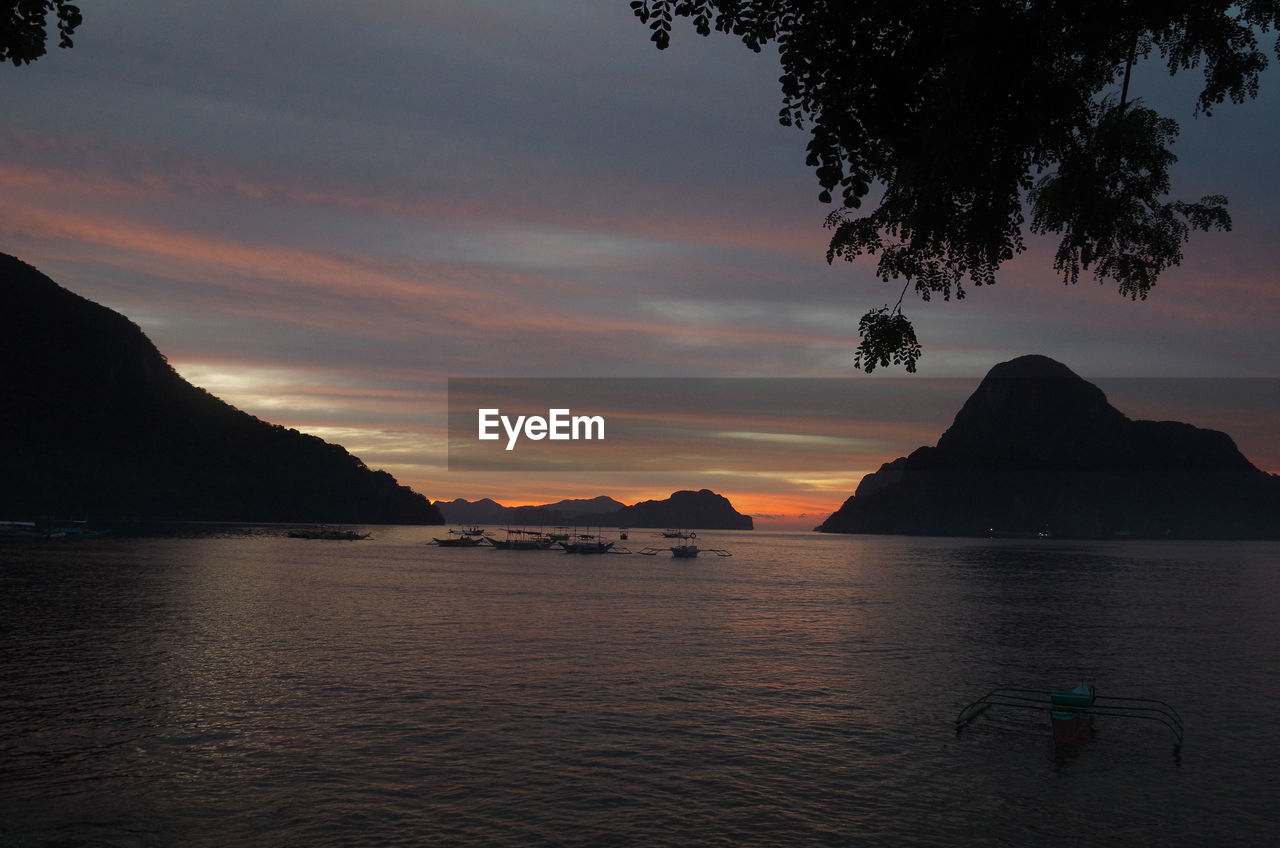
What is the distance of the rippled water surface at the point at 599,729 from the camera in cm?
2072

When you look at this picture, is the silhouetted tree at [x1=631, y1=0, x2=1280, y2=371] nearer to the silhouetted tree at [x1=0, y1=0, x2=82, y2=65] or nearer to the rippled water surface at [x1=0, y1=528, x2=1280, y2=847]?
the silhouetted tree at [x1=0, y1=0, x2=82, y2=65]

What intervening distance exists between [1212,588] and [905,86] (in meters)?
129

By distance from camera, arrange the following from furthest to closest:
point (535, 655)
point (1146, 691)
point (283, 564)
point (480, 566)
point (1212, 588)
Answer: point (480, 566)
point (283, 564)
point (1212, 588)
point (535, 655)
point (1146, 691)

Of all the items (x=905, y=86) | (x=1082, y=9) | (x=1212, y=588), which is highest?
(x=1082, y=9)

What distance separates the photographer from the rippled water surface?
68.0ft

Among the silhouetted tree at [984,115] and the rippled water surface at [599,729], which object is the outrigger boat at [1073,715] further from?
the silhouetted tree at [984,115]

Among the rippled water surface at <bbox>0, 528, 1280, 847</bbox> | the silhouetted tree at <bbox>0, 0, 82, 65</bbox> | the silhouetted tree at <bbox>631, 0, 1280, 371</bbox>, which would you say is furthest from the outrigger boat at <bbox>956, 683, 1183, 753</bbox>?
the silhouetted tree at <bbox>0, 0, 82, 65</bbox>

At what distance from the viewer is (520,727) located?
29516 mm

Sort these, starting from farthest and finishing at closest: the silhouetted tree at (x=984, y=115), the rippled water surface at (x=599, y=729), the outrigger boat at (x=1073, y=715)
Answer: the outrigger boat at (x=1073, y=715) → the rippled water surface at (x=599, y=729) → the silhouetted tree at (x=984, y=115)

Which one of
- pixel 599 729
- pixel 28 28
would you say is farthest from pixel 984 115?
pixel 599 729

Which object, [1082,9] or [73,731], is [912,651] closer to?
[73,731]

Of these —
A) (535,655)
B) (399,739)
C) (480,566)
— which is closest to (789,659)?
(535,655)

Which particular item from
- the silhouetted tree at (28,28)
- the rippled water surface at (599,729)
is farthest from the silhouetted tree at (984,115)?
the rippled water surface at (599,729)

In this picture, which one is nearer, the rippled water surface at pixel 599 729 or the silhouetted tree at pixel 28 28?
the silhouetted tree at pixel 28 28
